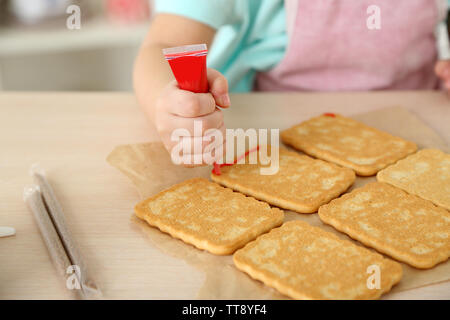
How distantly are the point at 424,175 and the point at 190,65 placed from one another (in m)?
0.39

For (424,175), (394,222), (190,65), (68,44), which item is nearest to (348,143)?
(424,175)

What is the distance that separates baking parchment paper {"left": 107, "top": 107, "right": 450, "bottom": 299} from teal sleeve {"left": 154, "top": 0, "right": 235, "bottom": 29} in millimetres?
309

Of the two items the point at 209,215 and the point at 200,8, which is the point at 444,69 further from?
the point at 209,215

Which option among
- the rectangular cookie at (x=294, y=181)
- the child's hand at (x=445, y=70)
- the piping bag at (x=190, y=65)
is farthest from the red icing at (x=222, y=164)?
the child's hand at (x=445, y=70)

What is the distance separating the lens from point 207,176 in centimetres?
81

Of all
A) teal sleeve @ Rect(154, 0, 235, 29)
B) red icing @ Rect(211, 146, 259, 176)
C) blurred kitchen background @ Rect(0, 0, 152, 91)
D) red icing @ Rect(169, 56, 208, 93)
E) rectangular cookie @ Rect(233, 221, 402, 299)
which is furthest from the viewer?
blurred kitchen background @ Rect(0, 0, 152, 91)

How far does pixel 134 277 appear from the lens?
594 millimetres

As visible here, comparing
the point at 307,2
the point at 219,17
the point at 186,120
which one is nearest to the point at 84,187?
the point at 186,120

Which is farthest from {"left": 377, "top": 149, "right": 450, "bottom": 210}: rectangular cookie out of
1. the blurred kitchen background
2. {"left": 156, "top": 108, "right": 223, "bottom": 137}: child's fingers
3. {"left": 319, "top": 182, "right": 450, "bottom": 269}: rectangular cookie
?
the blurred kitchen background

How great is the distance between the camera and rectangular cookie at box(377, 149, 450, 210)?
73cm

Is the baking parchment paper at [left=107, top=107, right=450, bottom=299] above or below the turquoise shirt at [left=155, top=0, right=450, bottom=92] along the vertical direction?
below

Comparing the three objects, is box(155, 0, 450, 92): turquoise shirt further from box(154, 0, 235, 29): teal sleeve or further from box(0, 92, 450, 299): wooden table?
box(0, 92, 450, 299): wooden table

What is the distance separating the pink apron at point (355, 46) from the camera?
1.09 m

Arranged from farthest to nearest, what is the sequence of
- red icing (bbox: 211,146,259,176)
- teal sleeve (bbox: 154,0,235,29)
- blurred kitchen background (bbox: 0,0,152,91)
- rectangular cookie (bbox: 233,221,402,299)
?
blurred kitchen background (bbox: 0,0,152,91) → teal sleeve (bbox: 154,0,235,29) → red icing (bbox: 211,146,259,176) → rectangular cookie (bbox: 233,221,402,299)
